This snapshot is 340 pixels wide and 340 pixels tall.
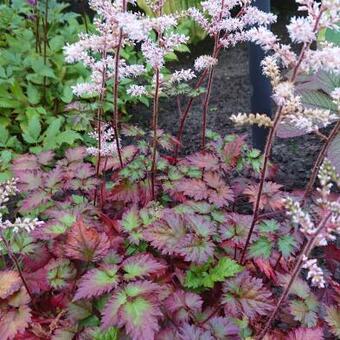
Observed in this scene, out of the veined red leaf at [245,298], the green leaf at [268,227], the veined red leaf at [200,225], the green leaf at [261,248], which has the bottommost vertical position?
the veined red leaf at [245,298]

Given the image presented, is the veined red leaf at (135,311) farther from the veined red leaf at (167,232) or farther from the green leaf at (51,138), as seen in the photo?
the green leaf at (51,138)

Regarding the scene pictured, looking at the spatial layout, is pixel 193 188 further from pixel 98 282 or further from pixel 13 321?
pixel 13 321

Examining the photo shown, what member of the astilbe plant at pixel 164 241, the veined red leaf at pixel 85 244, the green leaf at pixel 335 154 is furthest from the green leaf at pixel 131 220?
the green leaf at pixel 335 154

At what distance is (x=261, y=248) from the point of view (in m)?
1.79

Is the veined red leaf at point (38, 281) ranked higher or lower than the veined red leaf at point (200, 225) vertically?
lower

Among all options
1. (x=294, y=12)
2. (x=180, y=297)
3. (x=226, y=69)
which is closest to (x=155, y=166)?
(x=180, y=297)

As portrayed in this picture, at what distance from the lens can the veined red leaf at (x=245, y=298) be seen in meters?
1.66

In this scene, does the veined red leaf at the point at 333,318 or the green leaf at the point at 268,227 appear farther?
the green leaf at the point at 268,227

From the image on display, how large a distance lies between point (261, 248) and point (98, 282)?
1.90 ft

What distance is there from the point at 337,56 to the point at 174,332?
3.11ft

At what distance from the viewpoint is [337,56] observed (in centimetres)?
133

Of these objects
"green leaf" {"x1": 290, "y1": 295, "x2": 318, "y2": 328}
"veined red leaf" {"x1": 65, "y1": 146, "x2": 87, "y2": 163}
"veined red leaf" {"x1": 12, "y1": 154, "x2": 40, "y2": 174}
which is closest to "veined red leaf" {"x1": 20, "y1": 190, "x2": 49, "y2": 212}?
"veined red leaf" {"x1": 12, "y1": 154, "x2": 40, "y2": 174}

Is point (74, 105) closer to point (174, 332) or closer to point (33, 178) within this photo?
point (33, 178)

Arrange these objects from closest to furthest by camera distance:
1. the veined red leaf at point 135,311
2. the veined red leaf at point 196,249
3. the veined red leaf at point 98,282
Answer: the veined red leaf at point 135,311, the veined red leaf at point 98,282, the veined red leaf at point 196,249
